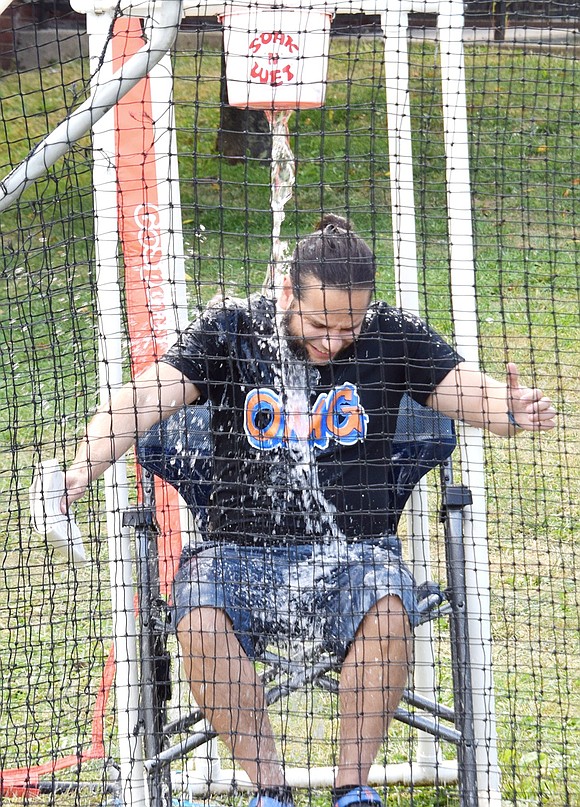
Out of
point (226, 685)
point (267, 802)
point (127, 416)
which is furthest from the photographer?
point (127, 416)

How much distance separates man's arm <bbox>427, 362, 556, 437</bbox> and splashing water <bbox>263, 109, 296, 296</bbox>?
0.54m

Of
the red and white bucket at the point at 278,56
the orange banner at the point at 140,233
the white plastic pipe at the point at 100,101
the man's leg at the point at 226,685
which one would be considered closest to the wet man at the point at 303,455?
the man's leg at the point at 226,685

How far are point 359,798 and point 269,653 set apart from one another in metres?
0.46

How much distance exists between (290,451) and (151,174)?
3.12 ft

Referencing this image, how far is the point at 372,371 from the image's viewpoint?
10.2 ft

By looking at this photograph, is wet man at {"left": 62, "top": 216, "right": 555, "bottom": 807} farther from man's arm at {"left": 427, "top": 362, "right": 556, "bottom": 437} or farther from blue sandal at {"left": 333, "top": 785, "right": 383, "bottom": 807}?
blue sandal at {"left": 333, "top": 785, "right": 383, "bottom": 807}

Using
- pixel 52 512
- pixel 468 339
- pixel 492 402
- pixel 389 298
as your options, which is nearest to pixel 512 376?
pixel 492 402

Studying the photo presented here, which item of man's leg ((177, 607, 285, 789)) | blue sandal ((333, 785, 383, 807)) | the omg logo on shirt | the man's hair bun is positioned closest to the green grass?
the man's hair bun

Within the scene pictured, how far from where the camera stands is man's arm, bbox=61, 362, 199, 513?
283 cm

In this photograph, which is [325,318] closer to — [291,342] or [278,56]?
[291,342]

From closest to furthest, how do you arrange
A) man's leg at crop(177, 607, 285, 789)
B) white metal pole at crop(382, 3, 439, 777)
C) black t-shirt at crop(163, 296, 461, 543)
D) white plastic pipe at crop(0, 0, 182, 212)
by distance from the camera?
white plastic pipe at crop(0, 0, 182, 212), man's leg at crop(177, 607, 285, 789), black t-shirt at crop(163, 296, 461, 543), white metal pole at crop(382, 3, 439, 777)

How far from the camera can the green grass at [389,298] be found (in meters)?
3.03

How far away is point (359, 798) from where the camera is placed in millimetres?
2629

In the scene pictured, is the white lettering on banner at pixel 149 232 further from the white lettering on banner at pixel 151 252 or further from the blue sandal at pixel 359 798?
the blue sandal at pixel 359 798
